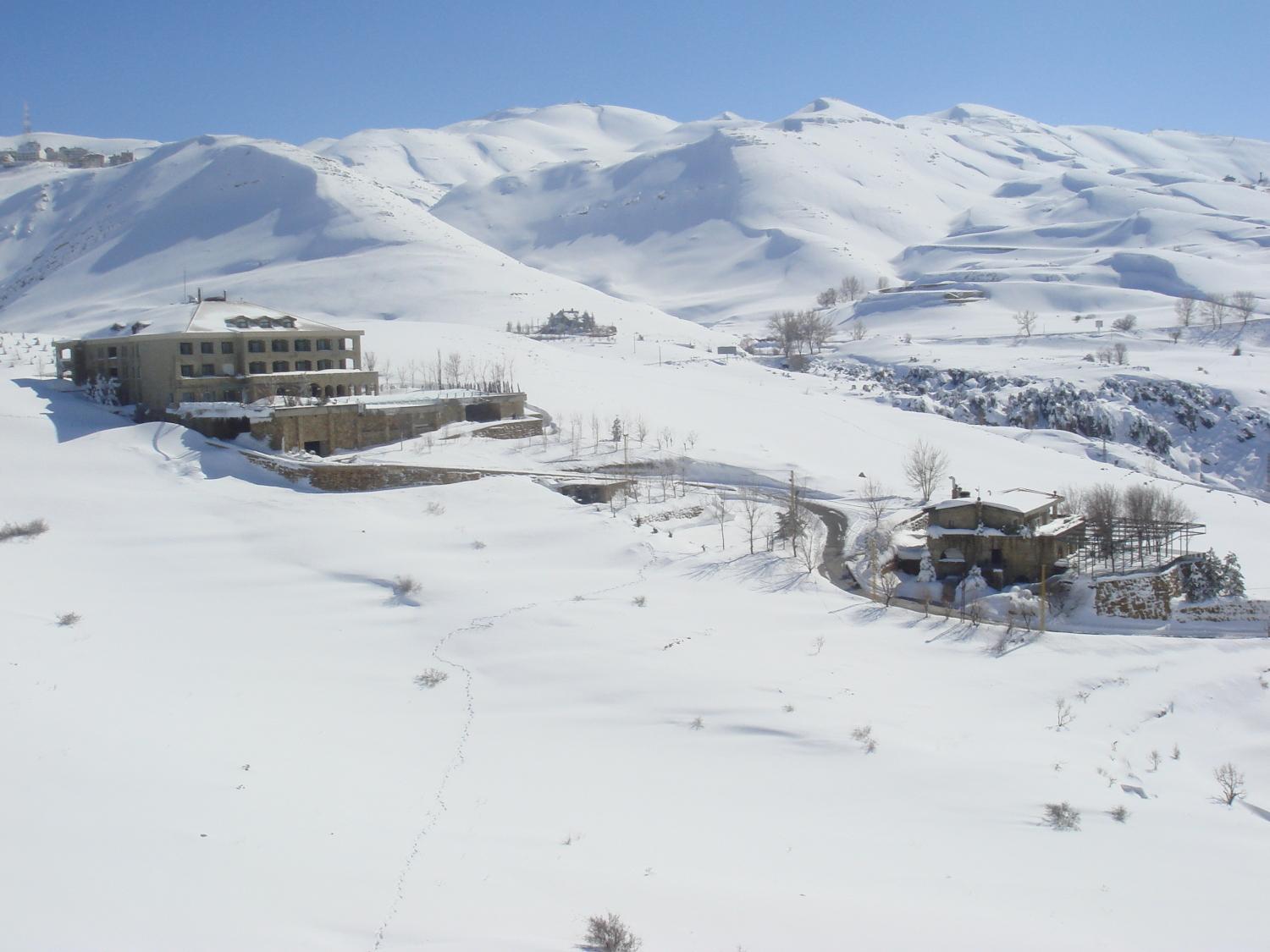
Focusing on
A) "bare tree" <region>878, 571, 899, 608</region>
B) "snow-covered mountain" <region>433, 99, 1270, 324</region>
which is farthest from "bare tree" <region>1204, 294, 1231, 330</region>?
"bare tree" <region>878, 571, 899, 608</region>

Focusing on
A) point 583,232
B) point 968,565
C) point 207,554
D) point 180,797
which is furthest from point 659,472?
point 583,232

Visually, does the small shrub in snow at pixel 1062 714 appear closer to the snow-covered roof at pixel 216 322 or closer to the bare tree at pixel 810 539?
the bare tree at pixel 810 539

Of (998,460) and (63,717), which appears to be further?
(998,460)

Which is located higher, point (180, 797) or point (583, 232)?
point (583, 232)

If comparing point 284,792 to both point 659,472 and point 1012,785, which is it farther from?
point 659,472

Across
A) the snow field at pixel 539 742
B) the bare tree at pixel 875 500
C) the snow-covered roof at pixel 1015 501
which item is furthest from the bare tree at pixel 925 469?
the snow field at pixel 539 742

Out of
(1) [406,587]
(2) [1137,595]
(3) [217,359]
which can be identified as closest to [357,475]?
(1) [406,587]
